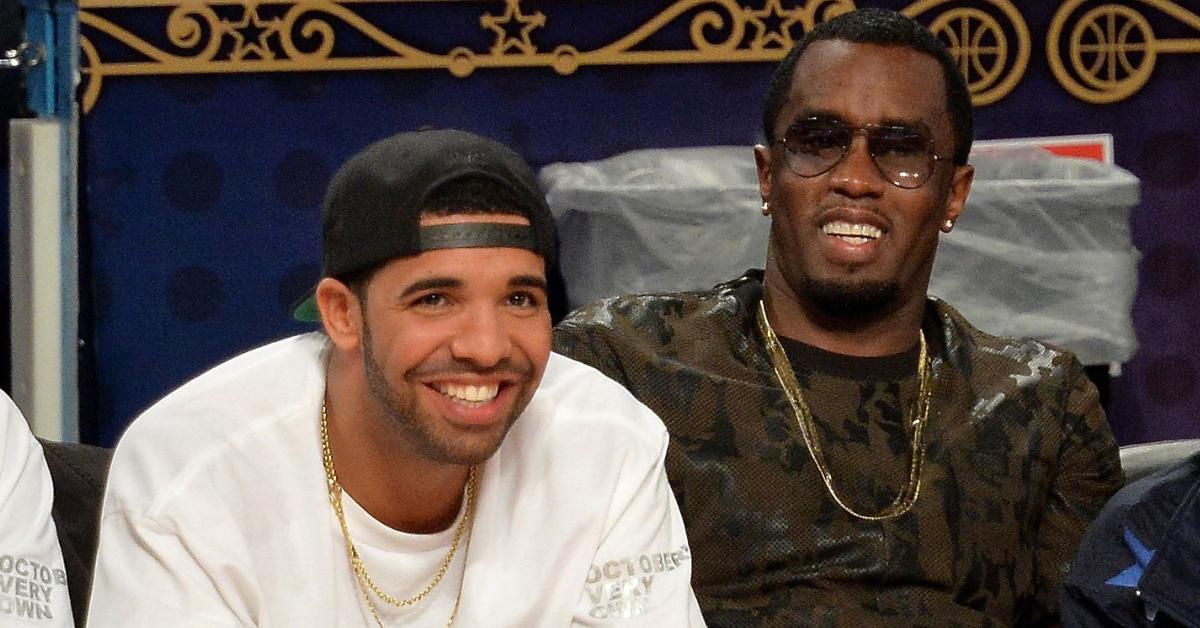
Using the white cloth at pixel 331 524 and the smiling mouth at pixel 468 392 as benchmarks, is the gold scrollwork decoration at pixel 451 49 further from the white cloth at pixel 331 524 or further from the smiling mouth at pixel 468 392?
the smiling mouth at pixel 468 392

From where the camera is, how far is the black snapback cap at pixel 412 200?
1.97 m

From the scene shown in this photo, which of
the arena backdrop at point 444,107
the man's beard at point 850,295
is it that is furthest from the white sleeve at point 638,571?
the arena backdrop at point 444,107

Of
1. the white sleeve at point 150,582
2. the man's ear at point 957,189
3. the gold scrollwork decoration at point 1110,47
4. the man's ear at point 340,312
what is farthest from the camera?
the gold scrollwork decoration at point 1110,47

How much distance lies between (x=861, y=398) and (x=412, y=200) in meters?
0.91

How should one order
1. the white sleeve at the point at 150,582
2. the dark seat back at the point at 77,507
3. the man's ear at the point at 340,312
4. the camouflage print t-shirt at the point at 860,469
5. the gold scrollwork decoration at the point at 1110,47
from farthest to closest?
the gold scrollwork decoration at the point at 1110,47
the camouflage print t-shirt at the point at 860,469
the dark seat back at the point at 77,507
the man's ear at the point at 340,312
the white sleeve at the point at 150,582

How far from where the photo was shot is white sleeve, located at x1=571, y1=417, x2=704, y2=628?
2.13 m

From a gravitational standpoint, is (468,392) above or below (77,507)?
above

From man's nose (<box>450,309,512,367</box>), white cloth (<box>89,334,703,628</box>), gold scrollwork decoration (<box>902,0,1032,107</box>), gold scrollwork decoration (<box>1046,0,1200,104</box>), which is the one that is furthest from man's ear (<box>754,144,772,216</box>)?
gold scrollwork decoration (<box>1046,0,1200,104</box>)

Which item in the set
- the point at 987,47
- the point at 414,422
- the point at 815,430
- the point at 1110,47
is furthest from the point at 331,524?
the point at 1110,47

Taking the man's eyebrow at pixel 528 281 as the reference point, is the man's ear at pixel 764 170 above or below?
above

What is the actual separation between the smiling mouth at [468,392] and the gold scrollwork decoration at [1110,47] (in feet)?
7.05

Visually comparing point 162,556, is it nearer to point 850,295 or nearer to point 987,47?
point 850,295

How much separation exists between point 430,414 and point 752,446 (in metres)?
0.68

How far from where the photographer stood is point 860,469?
2.57 metres
